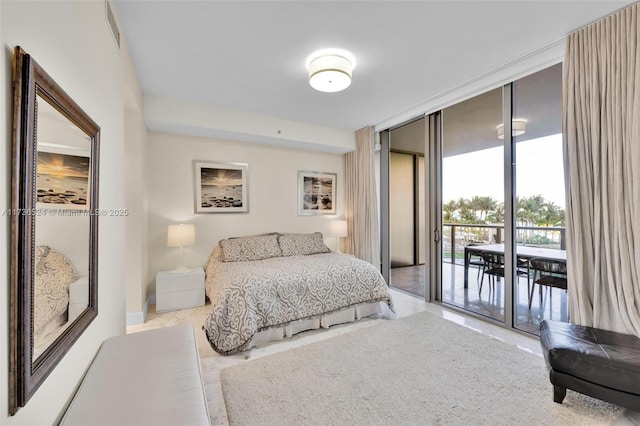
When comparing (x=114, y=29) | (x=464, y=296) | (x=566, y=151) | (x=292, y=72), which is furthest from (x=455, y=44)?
(x=464, y=296)

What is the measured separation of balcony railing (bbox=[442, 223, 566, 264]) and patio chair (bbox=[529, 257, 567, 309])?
0.16 m

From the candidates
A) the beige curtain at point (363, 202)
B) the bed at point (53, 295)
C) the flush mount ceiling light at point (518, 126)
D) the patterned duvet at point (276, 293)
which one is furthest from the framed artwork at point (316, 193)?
the bed at point (53, 295)

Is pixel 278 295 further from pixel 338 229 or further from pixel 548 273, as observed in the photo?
pixel 548 273

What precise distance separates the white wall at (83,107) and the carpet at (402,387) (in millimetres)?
953

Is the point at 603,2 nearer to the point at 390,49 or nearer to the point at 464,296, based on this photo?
the point at 390,49

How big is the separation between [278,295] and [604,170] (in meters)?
2.89

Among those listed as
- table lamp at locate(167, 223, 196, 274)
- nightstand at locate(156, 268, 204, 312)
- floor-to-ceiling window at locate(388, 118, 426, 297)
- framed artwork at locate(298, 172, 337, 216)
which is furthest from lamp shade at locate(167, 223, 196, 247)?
floor-to-ceiling window at locate(388, 118, 426, 297)

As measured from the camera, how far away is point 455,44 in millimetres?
2381

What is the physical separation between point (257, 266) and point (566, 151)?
320cm

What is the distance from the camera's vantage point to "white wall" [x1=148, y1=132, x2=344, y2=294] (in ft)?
12.5

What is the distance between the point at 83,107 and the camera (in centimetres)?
133

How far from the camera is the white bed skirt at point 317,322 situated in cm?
267

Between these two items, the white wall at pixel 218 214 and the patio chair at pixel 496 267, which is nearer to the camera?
the patio chair at pixel 496 267

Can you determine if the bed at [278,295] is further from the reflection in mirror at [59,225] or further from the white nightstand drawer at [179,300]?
the reflection in mirror at [59,225]
